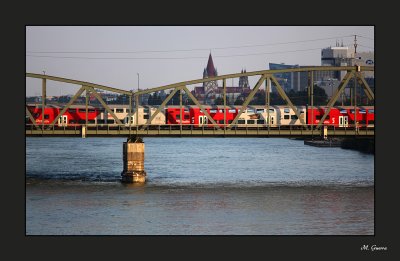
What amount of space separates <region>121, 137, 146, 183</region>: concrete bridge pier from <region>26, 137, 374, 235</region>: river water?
1.62 meters

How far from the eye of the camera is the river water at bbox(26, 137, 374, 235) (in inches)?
2474

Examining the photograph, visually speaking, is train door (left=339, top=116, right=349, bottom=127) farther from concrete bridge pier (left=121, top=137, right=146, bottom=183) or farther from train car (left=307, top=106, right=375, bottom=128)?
concrete bridge pier (left=121, top=137, right=146, bottom=183)

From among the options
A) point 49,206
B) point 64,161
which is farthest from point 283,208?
point 64,161

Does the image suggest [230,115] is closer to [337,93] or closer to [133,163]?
[337,93]

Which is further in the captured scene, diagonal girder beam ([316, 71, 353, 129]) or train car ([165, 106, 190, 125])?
train car ([165, 106, 190, 125])

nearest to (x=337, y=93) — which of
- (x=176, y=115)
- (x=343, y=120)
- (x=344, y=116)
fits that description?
(x=344, y=116)

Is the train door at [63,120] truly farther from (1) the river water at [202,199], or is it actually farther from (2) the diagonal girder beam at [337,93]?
(2) the diagonal girder beam at [337,93]

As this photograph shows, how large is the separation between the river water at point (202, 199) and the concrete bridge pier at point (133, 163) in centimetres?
162

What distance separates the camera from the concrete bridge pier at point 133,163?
294 feet

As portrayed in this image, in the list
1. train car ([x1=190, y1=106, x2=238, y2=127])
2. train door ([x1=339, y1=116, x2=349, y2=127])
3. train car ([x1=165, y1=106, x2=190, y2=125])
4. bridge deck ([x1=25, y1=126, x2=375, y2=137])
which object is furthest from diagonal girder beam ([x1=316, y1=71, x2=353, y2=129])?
train car ([x1=165, y1=106, x2=190, y2=125])

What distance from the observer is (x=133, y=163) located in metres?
91.1

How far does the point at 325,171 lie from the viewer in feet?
352

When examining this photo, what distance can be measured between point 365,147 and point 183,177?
63.4 meters

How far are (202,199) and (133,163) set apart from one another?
15753 mm
